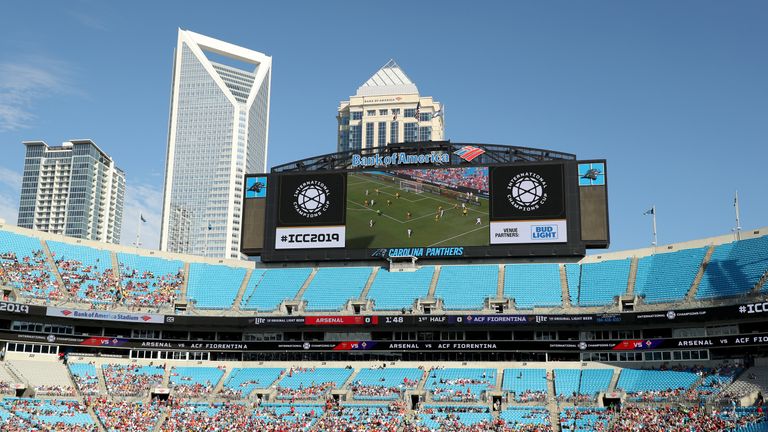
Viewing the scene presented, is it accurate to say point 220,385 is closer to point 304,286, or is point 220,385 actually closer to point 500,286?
point 304,286

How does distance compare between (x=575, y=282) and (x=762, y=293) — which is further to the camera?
(x=575, y=282)

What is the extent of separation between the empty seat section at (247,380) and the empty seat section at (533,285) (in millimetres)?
22028

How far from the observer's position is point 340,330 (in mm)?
69312

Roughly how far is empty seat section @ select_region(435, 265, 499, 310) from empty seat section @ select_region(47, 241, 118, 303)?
1200 inches

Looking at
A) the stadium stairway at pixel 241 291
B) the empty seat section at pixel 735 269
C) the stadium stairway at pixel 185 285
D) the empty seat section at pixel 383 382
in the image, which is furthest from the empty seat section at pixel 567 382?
the stadium stairway at pixel 185 285

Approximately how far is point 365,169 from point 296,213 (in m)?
7.97

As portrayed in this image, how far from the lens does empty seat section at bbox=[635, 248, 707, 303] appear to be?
63906 millimetres

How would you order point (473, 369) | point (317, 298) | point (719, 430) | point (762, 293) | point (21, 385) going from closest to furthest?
point (719, 430) → point (762, 293) → point (21, 385) → point (473, 369) → point (317, 298)

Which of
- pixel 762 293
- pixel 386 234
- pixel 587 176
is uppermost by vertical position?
pixel 587 176

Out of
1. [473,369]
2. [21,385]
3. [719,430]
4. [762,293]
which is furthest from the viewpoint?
[473,369]

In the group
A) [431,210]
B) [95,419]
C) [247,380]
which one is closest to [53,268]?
[95,419]

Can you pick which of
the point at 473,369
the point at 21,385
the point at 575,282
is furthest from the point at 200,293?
the point at 575,282

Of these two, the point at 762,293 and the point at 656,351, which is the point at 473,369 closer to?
the point at 656,351

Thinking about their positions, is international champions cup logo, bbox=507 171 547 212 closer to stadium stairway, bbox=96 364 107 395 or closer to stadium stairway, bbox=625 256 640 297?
stadium stairway, bbox=625 256 640 297
